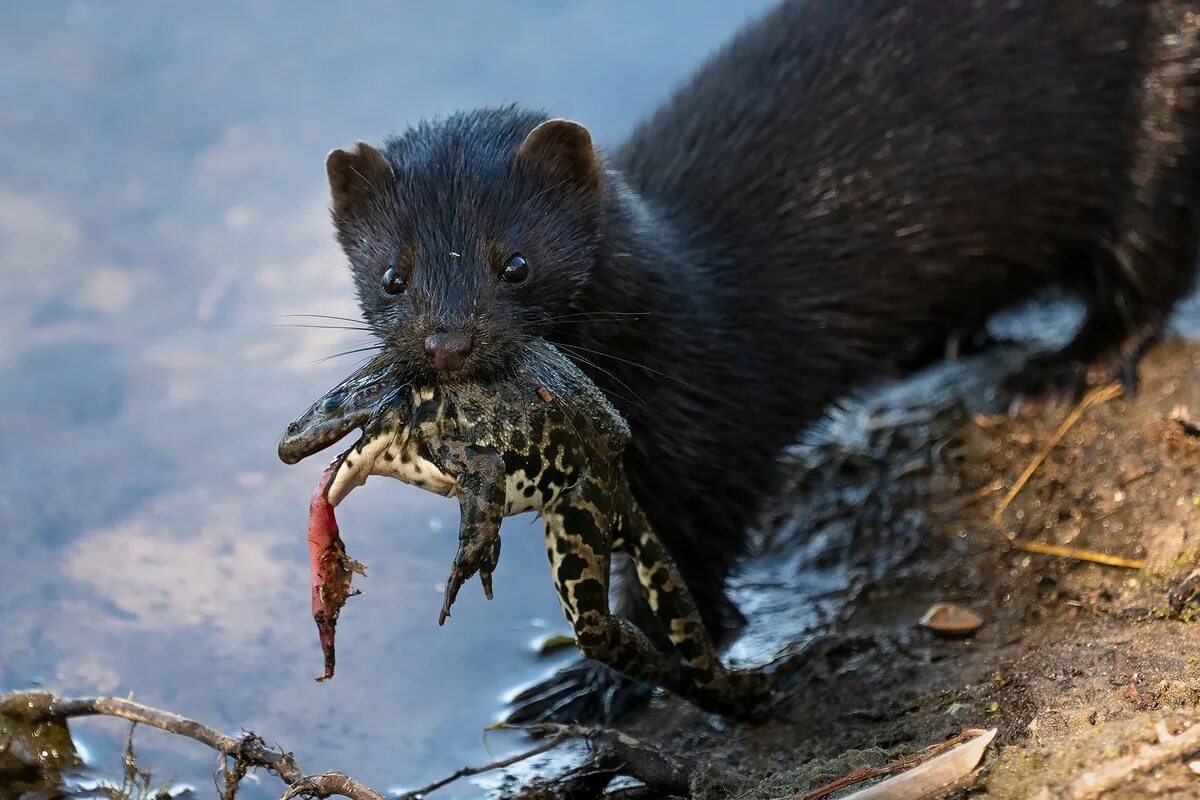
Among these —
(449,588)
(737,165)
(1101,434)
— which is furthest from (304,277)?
(449,588)

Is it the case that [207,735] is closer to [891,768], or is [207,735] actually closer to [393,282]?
[393,282]

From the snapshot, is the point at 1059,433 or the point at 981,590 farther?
the point at 1059,433

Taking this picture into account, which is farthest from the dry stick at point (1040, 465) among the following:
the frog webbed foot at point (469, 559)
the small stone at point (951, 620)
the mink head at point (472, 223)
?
the frog webbed foot at point (469, 559)

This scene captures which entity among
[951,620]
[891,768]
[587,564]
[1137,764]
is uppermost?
[587,564]

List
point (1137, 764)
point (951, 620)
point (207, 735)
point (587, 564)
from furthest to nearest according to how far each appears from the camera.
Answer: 1. point (951, 620)
2. point (207, 735)
3. point (587, 564)
4. point (1137, 764)

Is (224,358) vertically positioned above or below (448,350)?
above

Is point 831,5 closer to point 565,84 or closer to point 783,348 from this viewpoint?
point 783,348

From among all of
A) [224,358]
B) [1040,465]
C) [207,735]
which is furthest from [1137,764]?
[224,358]
